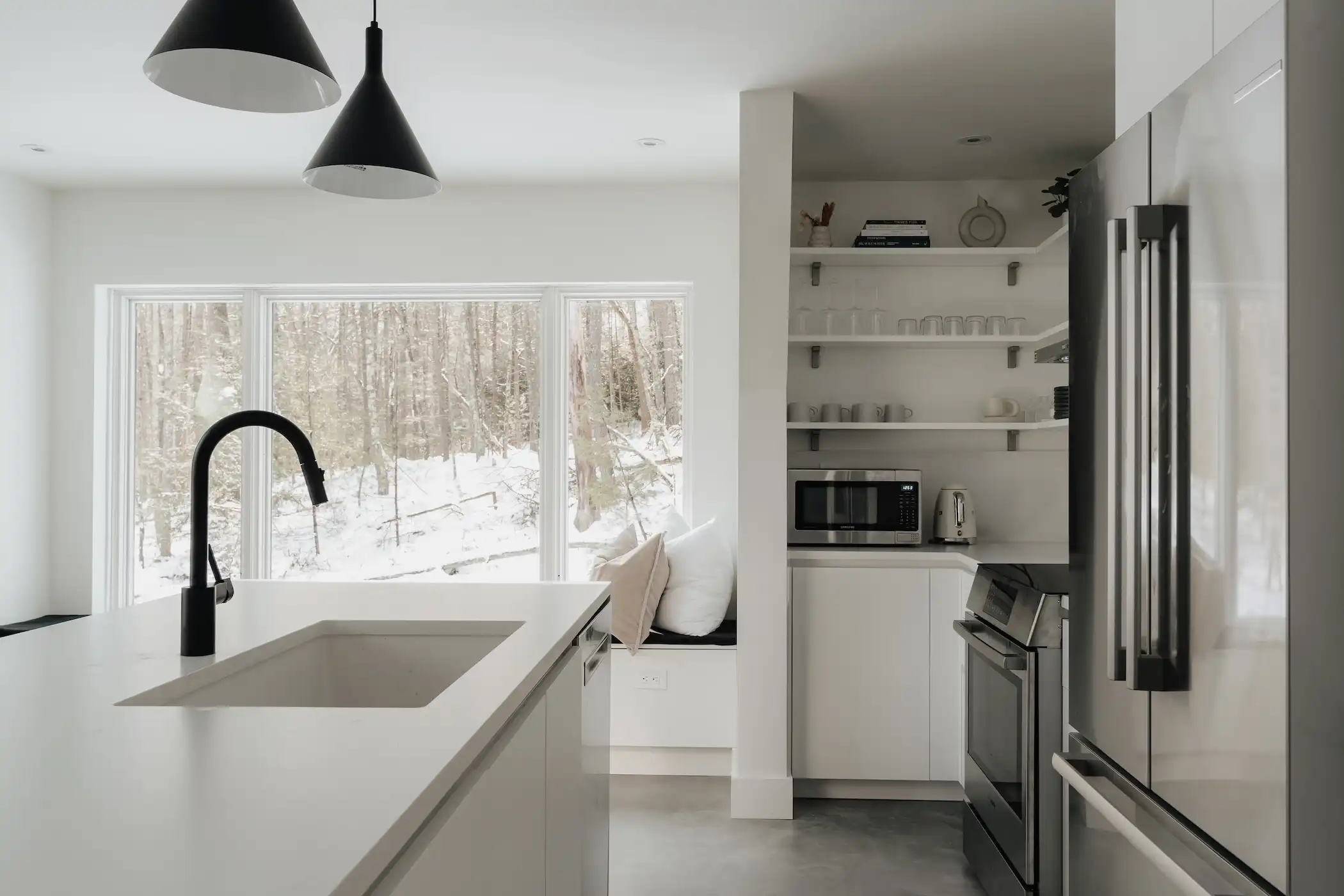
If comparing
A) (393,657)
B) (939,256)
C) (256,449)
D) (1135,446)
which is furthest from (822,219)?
(256,449)

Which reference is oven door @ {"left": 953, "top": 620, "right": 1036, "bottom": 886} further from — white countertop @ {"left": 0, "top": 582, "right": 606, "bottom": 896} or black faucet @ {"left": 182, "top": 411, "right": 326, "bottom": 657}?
black faucet @ {"left": 182, "top": 411, "right": 326, "bottom": 657}

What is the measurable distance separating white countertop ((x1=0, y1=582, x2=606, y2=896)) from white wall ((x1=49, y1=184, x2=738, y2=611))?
9.63 ft

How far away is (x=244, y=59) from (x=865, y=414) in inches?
111

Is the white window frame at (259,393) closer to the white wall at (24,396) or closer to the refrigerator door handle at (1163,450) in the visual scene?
the white wall at (24,396)

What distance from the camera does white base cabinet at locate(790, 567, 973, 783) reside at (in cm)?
339

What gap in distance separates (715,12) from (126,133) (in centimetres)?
246

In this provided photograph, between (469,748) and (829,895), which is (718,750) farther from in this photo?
(469,748)

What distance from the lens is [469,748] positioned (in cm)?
101

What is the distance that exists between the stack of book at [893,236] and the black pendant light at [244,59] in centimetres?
260

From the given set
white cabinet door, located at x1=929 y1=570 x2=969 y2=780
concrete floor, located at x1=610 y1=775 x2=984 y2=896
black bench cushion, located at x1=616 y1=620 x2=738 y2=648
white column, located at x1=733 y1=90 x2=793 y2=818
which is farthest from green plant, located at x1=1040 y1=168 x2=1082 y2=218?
concrete floor, located at x1=610 y1=775 x2=984 y2=896

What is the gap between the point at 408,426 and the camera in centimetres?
451

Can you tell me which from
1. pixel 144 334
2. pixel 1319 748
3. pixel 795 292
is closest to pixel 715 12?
pixel 795 292

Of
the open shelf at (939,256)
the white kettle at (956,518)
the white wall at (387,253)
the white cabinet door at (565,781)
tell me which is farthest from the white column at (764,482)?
the white cabinet door at (565,781)

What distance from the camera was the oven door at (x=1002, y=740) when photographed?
2316 millimetres
